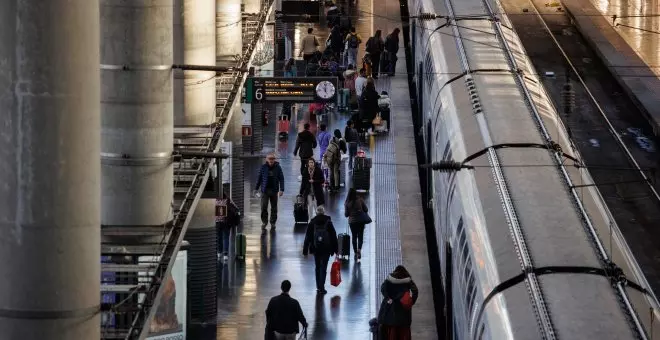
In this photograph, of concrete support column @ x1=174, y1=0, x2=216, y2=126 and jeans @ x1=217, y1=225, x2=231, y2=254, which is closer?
concrete support column @ x1=174, y1=0, x2=216, y2=126

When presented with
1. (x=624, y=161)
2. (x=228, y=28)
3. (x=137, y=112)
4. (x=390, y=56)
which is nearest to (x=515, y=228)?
(x=137, y=112)

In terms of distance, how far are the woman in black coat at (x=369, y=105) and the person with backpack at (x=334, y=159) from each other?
3080 millimetres

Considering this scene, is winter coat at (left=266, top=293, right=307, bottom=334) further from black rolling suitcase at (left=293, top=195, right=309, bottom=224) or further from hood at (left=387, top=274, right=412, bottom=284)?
black rolling suitcase at (left=293, top=195, right=309, bottom=224)

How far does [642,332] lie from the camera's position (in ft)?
55.1

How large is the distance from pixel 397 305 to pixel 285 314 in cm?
142

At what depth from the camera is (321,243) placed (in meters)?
29.4

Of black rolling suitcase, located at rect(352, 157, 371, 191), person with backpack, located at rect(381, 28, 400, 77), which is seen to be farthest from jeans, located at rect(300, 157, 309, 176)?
person with backpack, located at rect(381, 28, 400, 77)

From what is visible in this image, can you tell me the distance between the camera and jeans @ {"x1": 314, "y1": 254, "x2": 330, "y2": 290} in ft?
96.7

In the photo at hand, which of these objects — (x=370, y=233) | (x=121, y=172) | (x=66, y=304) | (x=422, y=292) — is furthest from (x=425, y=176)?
(x=66, y=304)

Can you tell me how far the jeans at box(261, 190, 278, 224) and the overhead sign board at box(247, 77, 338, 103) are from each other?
3.38 metres

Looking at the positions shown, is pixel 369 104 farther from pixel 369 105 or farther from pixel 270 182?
pixel 270 182

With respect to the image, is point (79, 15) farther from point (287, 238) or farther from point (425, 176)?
point (425, 176)

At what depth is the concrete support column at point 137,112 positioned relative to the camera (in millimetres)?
22344

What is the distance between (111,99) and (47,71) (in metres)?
8.88
